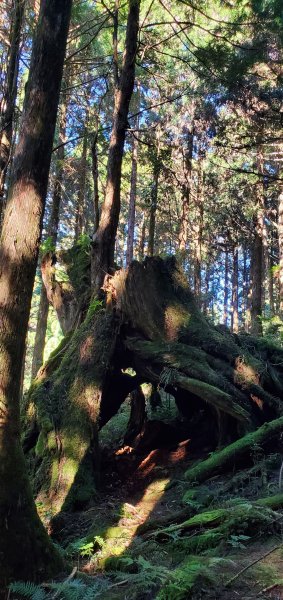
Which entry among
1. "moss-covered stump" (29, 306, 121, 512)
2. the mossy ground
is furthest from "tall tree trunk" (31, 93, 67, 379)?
the mossy ground

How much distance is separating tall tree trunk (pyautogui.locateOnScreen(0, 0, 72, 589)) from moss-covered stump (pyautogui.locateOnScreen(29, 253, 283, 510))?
125 inches

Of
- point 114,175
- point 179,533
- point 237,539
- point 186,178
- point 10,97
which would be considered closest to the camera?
point 237,539

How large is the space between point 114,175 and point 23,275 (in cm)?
690

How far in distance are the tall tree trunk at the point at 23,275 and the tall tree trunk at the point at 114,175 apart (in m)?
5.72

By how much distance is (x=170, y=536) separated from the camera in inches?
193

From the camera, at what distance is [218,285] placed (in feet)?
167

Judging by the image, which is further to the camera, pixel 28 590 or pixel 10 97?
pixel 10 97

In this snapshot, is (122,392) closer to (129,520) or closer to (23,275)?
(129,520)

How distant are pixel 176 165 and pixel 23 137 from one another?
16.1 m

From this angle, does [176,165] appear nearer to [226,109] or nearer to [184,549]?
[226,109]

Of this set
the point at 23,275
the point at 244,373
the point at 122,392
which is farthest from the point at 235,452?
the point at 23,275

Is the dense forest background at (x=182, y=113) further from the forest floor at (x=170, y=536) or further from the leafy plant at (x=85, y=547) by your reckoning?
the leafy plant at (x=85, y=547)

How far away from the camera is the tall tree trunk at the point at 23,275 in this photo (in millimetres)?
3900

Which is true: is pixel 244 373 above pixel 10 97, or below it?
below
